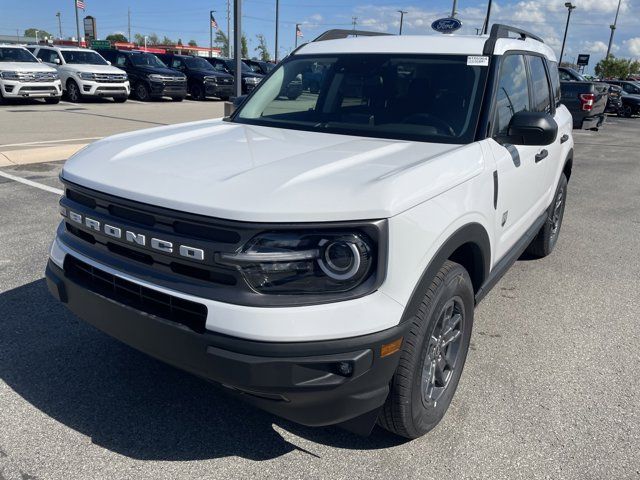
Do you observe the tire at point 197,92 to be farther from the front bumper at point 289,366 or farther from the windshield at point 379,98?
the front bumper at point 289,366

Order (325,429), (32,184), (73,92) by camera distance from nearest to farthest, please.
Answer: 1. (325,429)
2. (32,184)
3. (73,92)

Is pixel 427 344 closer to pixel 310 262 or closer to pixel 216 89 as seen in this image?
pixel 310 262

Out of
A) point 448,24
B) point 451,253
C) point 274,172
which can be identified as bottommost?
point 451,253

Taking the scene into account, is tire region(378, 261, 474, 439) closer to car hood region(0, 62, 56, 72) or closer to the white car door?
the white car door

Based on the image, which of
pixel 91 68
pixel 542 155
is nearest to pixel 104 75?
pixel 91 68

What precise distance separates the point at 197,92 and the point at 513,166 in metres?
22.2

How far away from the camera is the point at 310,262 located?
2088mm

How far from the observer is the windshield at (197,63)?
23856 mm

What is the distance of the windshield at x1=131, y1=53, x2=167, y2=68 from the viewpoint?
21.5 metres

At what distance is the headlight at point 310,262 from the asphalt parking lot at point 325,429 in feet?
3.08

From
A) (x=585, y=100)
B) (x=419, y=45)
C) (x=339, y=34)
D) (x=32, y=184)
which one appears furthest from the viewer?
(x=585, y=100)

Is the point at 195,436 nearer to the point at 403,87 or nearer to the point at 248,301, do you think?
the point at 248,301

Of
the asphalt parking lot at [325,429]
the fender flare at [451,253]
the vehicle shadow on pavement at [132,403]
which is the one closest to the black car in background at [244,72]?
the asphalt parking lot at [325,429]

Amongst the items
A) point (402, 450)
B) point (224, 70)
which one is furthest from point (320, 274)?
point (224, 70)
